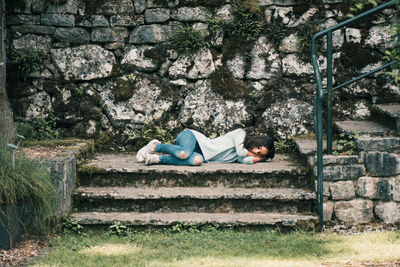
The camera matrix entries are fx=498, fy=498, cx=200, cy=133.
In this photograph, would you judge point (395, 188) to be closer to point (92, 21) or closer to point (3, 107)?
point (92, 21)

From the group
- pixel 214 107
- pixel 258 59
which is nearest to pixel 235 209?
pixel 214 107

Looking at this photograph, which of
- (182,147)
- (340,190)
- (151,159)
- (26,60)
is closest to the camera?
(340,190)

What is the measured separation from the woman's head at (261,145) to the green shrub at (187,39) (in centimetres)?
149

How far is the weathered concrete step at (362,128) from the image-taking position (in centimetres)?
507

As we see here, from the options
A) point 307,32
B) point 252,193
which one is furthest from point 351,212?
point 307,32

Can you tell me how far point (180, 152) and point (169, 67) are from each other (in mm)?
1444

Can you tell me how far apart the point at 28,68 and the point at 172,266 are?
360cm

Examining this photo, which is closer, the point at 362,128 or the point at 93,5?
the point at 362,128

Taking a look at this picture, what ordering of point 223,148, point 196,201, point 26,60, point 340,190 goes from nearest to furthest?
point 340,190
point 196,201
point 223,148
point 26,60

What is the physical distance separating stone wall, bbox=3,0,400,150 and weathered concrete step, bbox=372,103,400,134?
24 centimetres

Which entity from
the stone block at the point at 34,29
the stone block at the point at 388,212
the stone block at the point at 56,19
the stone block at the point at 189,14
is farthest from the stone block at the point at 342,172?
the stone block at the point at 34,29

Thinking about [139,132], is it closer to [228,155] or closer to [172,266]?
[228,155]

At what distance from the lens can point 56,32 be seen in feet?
20.5

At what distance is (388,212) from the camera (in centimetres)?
478
